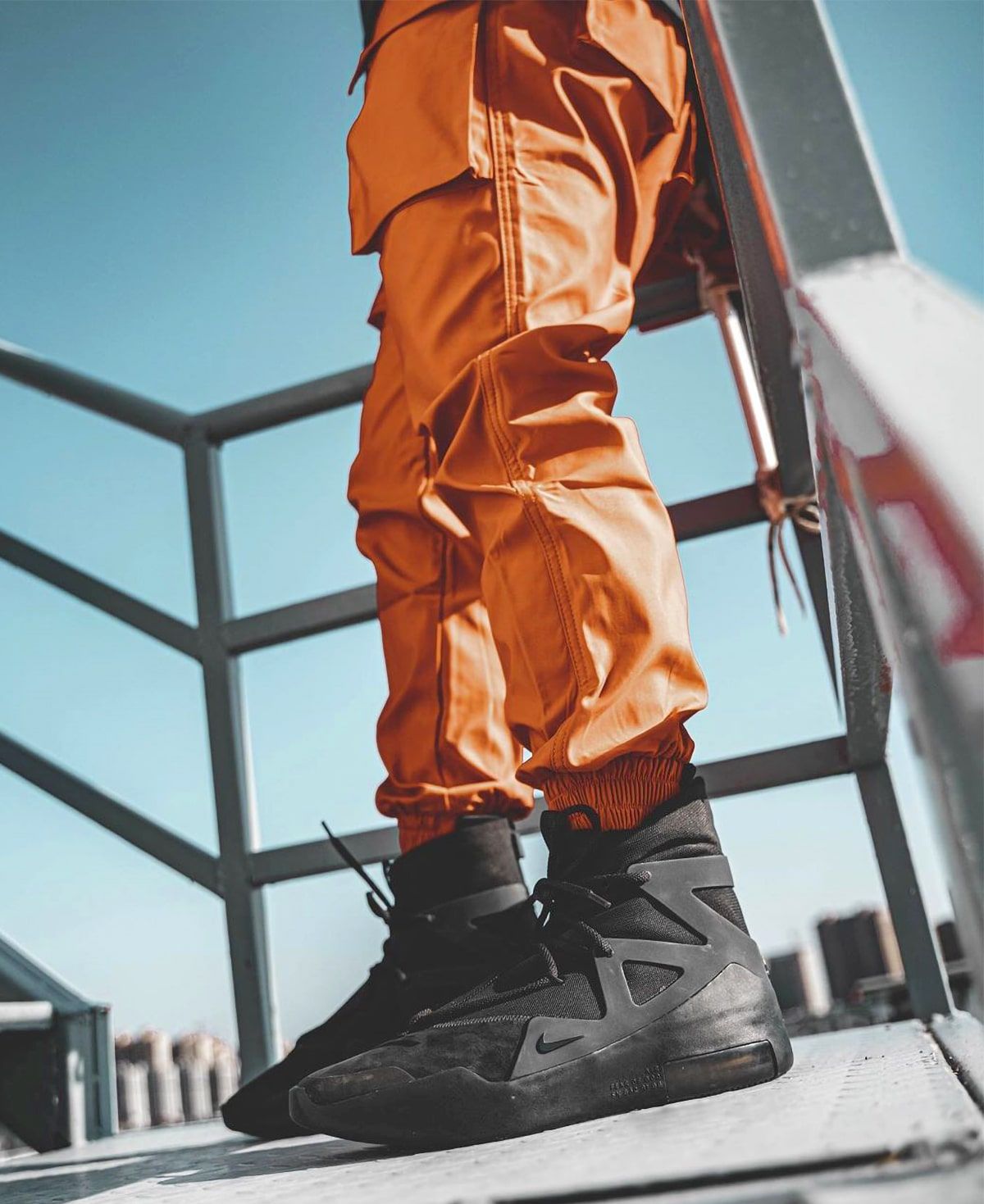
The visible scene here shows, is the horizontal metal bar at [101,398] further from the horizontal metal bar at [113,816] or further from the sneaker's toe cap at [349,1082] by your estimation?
the sneaker's toe cap at [349,1082]

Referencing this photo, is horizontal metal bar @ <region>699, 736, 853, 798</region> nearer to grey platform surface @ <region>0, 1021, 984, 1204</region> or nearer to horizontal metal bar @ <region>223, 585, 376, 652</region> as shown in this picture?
grey platform surface @ <region>0, 1021, 984, 1204</region>

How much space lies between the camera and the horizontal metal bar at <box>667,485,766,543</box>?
1.26m

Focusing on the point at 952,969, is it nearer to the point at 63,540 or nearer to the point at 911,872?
the point at 911,872

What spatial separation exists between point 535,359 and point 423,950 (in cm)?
53

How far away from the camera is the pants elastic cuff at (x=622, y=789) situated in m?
0.70

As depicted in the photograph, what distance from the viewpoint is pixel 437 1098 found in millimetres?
599

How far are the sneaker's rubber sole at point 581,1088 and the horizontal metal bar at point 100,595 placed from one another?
3.18ft

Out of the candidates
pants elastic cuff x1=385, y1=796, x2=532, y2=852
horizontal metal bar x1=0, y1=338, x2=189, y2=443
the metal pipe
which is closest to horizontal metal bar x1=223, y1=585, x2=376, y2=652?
horizontal metal bar x1=0, y1=338, x2=189, y2=443

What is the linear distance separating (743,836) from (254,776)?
2.29 feet

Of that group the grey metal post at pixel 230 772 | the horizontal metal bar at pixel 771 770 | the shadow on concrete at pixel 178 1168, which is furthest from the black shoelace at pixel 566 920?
the grey metal post at pixel 230 772

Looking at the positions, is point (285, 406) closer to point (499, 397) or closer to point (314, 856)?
point (314, 856)

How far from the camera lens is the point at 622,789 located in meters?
0.70

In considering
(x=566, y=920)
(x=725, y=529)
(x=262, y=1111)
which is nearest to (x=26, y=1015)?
(x=262, y=1111)

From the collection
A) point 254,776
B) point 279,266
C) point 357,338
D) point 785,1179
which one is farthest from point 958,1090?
point 279,266
